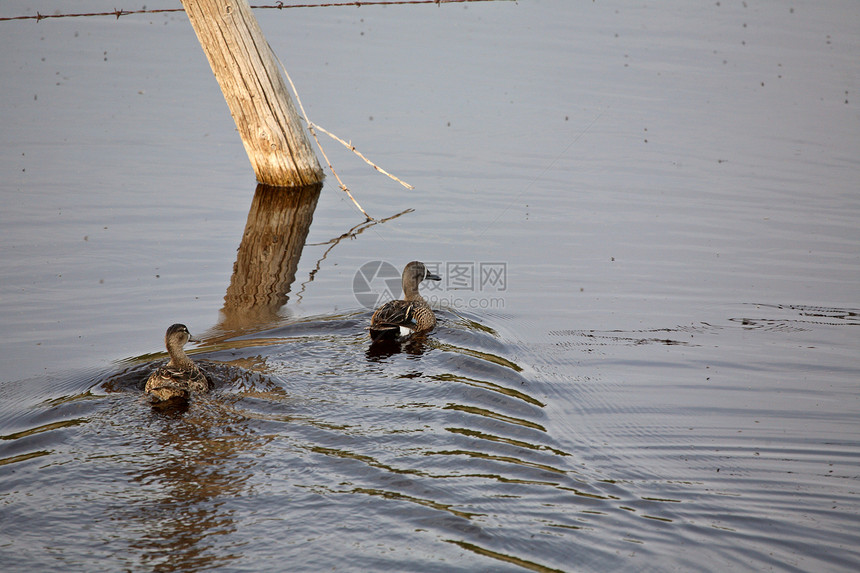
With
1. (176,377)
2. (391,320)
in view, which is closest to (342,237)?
(391,320)

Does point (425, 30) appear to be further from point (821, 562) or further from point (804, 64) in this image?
point (821, 562)

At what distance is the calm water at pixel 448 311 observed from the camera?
17.9 feet

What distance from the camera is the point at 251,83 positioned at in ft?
38.8

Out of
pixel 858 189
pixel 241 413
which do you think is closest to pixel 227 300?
pixel 241 413

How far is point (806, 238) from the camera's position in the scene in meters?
11.3

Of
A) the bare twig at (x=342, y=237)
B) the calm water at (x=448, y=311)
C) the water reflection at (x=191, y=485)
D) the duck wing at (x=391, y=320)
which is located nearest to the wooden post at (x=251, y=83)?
the calm water at (x=448, y=311)

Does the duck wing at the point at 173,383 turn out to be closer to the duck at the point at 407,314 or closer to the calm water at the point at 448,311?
the calm water at the point at 448,311

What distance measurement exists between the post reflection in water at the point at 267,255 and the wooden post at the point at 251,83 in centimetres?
56

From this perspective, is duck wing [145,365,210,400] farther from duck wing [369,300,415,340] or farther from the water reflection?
duck wing [369,300,415,340]

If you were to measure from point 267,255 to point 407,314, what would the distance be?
262 centimetres

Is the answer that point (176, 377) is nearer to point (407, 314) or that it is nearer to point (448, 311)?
point (407, 314)

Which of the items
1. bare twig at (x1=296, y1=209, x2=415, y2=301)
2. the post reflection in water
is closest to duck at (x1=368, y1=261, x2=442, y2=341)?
the post reflection in water

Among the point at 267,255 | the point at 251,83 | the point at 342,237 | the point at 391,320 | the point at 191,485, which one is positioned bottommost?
the point at 191,485

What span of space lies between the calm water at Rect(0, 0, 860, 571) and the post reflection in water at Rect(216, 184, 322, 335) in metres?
0.06
